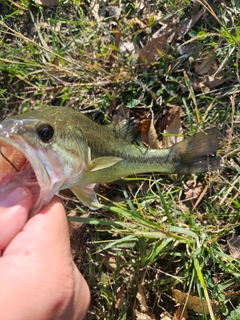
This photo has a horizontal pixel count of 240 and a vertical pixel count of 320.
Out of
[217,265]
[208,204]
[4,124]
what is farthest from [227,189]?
[4,124]

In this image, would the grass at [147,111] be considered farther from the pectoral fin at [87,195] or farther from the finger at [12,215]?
the finger at [12,215]

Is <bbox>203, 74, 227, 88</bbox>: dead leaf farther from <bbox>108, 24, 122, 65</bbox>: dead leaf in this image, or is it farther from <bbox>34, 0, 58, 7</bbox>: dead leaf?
<bbox>34, 0, 58, 7</bbox>: dead leaf

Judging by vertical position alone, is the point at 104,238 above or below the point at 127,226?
below

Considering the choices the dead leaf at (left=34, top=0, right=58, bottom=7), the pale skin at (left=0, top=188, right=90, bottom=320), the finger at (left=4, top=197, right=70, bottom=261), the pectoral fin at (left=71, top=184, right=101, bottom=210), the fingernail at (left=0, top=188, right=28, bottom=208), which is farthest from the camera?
the dead leaf at (left=34, top=0, right=58, bottom=7)

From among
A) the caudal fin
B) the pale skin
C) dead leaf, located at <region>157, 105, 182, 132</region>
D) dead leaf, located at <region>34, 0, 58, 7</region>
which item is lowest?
the caudal fin

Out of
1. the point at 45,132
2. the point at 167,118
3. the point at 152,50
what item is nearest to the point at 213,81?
the point at 167,118

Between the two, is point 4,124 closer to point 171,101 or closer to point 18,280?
point 18,280

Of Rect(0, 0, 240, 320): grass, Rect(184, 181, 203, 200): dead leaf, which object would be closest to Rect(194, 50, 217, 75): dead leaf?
Rect(0, 0, 240, 320): grass

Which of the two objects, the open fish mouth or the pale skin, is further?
the open fish mouth
